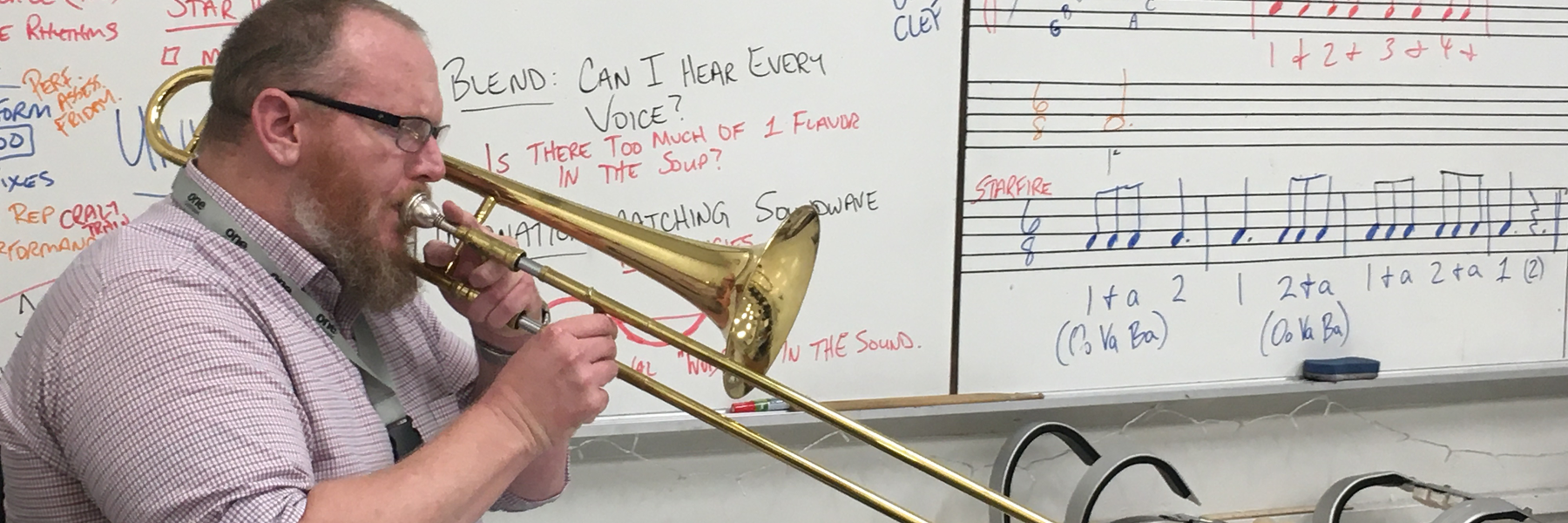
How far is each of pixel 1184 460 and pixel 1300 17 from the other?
0.79m

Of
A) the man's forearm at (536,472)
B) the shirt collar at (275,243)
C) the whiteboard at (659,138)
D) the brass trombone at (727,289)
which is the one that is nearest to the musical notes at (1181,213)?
the whiteboard at (659,138)

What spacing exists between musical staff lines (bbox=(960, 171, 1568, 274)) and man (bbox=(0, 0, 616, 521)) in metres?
0.89

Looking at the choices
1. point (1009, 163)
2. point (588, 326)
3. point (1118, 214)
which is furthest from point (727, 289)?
point (1118, 214)

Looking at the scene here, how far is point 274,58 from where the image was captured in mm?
993

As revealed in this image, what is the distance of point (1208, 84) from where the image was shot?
71.9 inches

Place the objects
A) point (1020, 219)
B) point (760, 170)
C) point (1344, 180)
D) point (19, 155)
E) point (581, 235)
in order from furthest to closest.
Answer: point (1344, 180)
point (1020, 219)
point (760, 170)
point (19, 155)
point (581, 235)

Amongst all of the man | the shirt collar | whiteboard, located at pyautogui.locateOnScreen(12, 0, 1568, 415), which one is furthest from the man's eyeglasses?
whiteboard, located at pyautogui.locateOnScreen(12, 0, 1568, 415)

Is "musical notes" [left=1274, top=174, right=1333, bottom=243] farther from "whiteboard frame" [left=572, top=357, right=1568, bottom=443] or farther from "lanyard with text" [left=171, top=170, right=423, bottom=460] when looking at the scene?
"lanyard with text" [left=171, top=170, right=423, bottom=460]

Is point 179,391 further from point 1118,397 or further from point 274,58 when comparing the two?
Answer: point 1118,397

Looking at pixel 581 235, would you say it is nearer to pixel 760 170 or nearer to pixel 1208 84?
pixel 760 170

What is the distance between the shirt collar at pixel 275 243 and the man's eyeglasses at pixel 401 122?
0.12m

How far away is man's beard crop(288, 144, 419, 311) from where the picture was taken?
1011mm

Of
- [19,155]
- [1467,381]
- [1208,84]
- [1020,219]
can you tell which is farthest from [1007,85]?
[19,155]

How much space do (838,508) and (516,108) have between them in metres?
0.83
